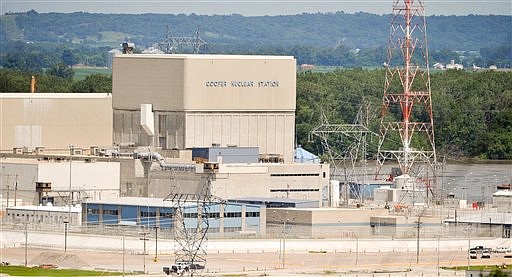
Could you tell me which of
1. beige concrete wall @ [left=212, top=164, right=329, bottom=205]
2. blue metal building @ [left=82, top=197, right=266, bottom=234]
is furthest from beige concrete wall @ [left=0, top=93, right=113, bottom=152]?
blue metal building @ [left=82, top=197, right=266, bottom=234]

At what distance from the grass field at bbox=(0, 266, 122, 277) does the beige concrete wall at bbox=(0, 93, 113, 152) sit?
26.4 meters

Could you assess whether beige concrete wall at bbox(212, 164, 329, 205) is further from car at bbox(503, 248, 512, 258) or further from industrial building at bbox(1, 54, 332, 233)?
car at bbox(503, 248, 512, 258)

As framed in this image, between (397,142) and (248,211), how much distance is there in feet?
183

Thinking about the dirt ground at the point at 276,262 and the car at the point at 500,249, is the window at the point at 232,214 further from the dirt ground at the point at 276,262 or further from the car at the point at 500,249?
the car at the point at 500,249

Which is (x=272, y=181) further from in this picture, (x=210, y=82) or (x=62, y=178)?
(x=62, y=178)

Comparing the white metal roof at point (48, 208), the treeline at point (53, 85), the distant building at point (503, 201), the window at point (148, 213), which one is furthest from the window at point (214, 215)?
the treeline at point (53, 85)

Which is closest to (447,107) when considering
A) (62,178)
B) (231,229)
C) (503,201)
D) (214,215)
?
(503,201)

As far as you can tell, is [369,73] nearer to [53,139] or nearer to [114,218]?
[53,139]

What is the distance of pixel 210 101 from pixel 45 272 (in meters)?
25.8

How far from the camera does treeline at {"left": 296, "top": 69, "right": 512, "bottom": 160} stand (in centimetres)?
14500

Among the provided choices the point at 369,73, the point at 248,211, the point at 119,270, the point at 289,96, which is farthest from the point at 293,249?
the point at 369,73

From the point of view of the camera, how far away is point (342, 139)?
139 meters

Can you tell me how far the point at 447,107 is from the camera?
15250 cm

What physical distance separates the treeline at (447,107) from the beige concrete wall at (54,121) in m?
34.2
